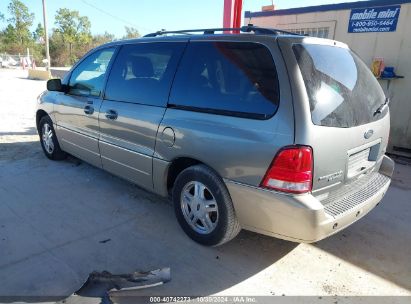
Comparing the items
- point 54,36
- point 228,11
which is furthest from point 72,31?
point 228,11

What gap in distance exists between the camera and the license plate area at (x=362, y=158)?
2.88 m

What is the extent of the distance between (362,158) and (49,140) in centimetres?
443

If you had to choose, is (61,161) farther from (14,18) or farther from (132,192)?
(14,18)

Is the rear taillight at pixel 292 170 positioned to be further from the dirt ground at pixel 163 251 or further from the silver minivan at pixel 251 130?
the dirt ground at pixel 163 251

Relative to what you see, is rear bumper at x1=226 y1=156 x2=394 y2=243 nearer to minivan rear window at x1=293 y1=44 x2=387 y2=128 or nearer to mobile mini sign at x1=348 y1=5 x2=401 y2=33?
minivan rear window at x1=293 y1=44 x2=387 y2=128

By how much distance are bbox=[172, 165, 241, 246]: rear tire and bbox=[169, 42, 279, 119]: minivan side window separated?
59cm

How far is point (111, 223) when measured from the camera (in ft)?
12.0

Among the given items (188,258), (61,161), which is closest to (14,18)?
(61,161)

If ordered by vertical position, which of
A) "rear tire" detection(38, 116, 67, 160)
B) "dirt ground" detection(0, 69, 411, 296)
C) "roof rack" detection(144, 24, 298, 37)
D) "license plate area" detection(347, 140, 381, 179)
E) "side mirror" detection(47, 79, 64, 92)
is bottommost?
"dirt ground" detection(0, 69, 411, 296)

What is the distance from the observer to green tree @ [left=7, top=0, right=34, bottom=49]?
163 ft

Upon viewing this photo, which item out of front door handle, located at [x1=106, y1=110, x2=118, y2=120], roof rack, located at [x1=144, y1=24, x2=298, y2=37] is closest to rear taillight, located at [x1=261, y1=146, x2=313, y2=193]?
roof rack, located at [x1=144, y1=24, x2=298, y2=37]

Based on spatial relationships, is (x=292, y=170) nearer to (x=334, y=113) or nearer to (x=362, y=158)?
(x=334, y=113)

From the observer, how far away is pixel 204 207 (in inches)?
124

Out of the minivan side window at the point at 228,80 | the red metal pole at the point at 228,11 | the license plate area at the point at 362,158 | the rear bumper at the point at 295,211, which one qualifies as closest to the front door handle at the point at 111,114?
the minivan side window at the point at 228,80
